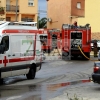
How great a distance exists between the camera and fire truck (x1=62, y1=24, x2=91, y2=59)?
3203 cm

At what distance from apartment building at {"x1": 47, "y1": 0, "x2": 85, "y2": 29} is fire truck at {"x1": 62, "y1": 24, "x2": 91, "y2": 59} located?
22.8 meters

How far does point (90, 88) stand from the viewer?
15039mm

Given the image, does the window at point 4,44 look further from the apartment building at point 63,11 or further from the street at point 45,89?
the apartment building at point 63,11

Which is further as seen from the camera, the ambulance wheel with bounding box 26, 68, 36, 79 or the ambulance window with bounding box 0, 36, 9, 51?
the ambulance wheel with bounding box 26, 68, 36, 79

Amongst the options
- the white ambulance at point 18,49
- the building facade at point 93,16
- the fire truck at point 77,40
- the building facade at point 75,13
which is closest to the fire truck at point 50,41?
the fire truck at point 77,40

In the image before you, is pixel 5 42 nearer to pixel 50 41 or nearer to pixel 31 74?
pixel 31 74

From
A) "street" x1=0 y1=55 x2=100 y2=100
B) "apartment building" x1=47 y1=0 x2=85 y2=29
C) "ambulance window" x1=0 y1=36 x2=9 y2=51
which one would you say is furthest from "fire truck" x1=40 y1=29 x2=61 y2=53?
"ambulance window" x1=0 y1=36 x2=9 y2=51

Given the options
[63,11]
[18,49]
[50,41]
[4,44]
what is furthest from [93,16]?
[4,44]

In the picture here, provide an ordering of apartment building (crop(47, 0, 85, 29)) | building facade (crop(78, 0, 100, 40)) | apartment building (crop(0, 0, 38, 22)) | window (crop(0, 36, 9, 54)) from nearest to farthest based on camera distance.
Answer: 1. window (crop(0, 36, 9, 54))
2. building facade (crop(78, 0, 100, 40))
3. apartment building (crop(47, 0, 85, 29))
4. apartment building (crop(0, 0, 38, 22))

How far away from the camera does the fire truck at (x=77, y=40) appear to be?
32031mm

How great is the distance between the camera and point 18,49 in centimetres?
1695

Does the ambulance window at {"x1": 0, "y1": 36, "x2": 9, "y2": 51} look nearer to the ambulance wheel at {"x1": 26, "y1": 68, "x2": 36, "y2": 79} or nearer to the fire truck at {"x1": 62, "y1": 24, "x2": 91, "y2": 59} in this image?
the ambulance wheel at {"x1": 26, "y1": 68, "x2": 36, "y2": 79}

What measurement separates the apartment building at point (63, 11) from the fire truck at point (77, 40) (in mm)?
22838

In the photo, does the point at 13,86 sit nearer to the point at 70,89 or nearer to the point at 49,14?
the point at 70,89
